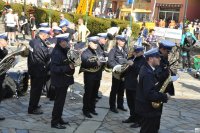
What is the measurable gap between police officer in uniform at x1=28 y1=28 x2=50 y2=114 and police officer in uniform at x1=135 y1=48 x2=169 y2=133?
293cm

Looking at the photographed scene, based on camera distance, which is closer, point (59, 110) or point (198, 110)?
point (59, 110)

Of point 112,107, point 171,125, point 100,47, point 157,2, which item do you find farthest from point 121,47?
point 157,2

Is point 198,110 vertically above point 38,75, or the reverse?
point 38,75

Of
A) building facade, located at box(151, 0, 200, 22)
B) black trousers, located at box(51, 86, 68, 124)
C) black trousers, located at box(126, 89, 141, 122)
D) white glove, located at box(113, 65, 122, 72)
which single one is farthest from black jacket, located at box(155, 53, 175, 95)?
building facade, located at box(151, 0, 200, 22)

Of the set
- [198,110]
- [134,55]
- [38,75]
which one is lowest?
[198,110]

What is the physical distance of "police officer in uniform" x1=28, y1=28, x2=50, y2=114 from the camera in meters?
7.99

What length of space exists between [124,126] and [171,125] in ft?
3.66

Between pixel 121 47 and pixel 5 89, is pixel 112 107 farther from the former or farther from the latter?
pixel 5 89

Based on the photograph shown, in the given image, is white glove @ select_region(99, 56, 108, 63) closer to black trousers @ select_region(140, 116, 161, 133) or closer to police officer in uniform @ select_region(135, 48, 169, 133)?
police officer in uniform @ select_region(135, 48, 169, 133)

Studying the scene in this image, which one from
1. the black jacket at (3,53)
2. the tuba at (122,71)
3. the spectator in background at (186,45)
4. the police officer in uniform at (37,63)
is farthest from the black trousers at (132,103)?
the spectator in background at (186,45)

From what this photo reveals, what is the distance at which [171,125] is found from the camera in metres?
8.27

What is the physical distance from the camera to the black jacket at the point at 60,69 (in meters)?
7.14

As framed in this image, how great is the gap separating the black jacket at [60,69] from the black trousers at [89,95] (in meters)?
0.91

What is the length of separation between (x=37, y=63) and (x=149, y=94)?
330 centimetres
